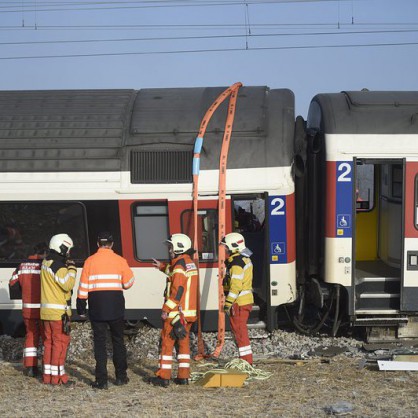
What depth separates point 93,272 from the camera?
9266mm

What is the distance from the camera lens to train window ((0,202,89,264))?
1168 cm

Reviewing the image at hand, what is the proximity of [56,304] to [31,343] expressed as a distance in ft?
3.05

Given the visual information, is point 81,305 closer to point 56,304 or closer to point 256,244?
point 56,304

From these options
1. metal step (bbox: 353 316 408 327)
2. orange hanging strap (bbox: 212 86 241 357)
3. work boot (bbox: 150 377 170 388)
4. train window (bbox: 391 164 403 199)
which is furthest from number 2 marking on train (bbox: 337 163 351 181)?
work boot (bbox: 150 377 170 388)

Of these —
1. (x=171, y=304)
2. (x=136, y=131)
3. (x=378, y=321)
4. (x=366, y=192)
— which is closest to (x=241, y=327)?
(x=171, y=304)

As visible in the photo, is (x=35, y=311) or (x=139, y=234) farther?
(x=139, y=234)

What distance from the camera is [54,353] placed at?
31.6ft

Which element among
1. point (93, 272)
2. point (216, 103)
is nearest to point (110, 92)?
point (216, 103)

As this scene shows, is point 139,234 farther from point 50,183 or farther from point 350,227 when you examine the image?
point 350,227

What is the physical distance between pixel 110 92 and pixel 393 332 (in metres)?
5.28

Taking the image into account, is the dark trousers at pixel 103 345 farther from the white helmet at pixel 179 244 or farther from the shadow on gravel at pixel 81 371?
the white helmet at pixel 179 244

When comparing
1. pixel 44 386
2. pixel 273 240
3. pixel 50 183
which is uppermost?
pixel 50 183

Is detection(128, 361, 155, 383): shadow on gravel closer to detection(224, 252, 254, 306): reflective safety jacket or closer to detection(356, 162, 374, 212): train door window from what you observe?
detection(224, 252, 254, 306): reflective safety jacket

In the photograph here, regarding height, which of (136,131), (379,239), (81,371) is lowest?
(81,371)
